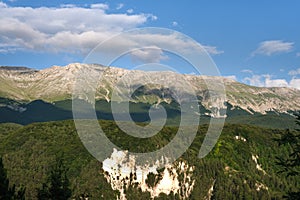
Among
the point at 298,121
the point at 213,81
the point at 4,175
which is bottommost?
the point at 4,175

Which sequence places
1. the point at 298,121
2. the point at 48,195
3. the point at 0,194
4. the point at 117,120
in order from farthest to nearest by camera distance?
the point at 48,195, the point at 0,194, the point at 117,120, the point at 298,121

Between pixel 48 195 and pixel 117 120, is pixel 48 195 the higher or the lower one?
the lower one

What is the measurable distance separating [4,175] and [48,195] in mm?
5314

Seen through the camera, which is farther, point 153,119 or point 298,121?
point 153,119

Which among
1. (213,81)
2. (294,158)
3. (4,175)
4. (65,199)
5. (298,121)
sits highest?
(213,81)

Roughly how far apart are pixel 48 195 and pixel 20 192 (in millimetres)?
3105

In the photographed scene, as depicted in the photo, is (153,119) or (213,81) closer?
(213,81)

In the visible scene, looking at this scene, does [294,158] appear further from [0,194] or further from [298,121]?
[0,194]

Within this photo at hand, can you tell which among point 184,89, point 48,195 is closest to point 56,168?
point 48,195

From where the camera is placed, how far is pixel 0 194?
33531 mm

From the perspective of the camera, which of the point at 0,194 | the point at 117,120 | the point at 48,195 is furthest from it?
the point at 48,195

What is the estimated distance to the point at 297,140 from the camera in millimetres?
22719

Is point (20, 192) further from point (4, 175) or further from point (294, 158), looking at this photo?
point (294, 158)

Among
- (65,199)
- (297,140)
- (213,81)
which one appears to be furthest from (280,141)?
(65,199)
